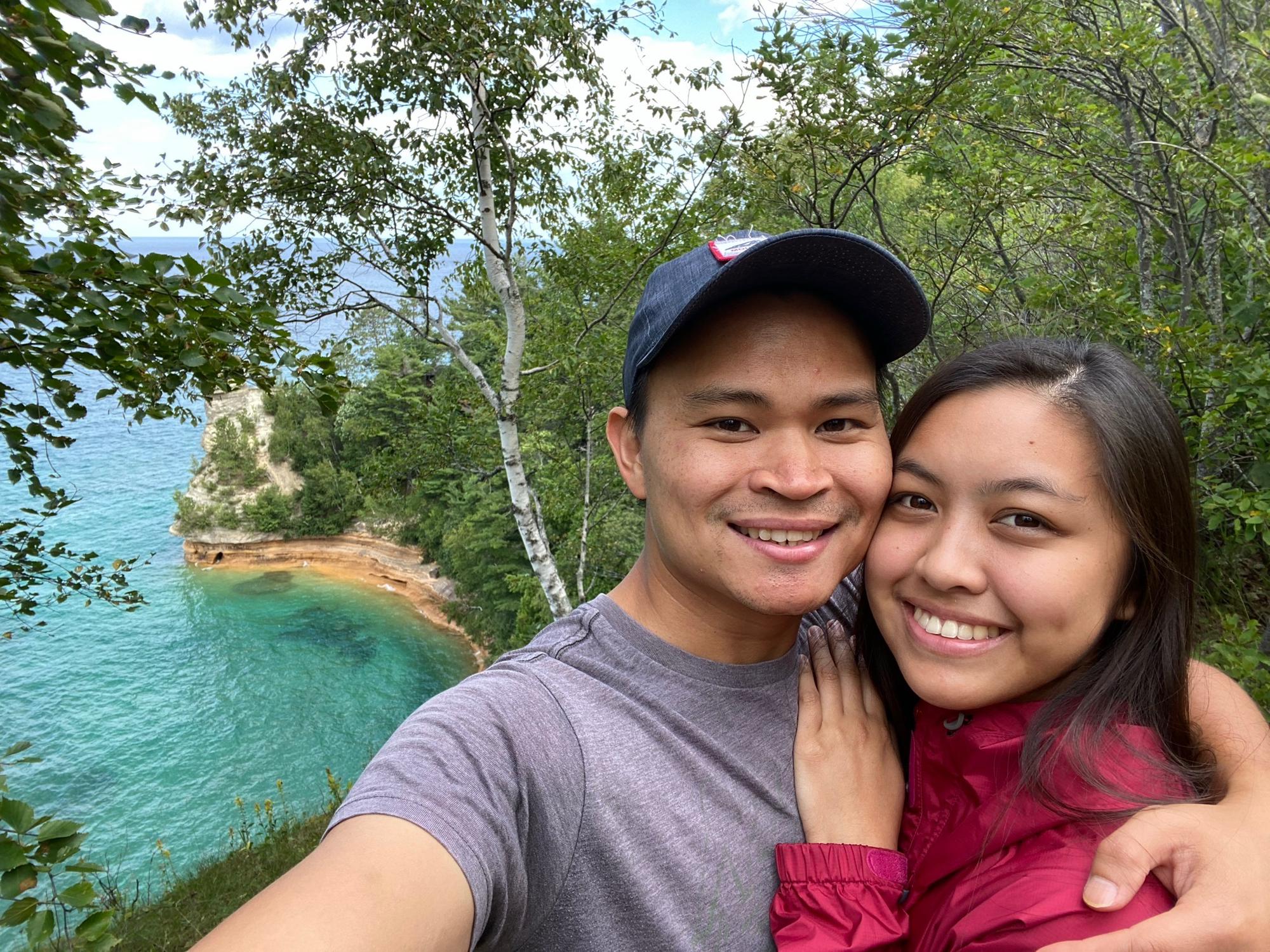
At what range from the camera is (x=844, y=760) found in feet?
4.65

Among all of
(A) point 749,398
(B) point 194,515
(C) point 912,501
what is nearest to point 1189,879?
(C) point 912,501

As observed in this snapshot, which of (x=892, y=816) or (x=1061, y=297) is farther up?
(x=1061, y=297)

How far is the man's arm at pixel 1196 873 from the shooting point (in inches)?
39.0

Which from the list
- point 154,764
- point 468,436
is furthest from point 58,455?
point 468,436

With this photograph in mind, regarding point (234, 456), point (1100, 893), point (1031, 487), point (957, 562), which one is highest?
point (1031, 487)

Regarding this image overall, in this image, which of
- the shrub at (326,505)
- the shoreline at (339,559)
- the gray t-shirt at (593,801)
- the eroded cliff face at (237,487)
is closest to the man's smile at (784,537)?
the gray t-shirt at (593,801)

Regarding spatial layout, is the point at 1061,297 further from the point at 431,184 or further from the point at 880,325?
the point at 431,184

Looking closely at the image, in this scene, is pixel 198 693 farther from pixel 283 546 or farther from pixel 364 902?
pixel 364 902

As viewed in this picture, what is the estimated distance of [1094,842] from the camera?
1144mm

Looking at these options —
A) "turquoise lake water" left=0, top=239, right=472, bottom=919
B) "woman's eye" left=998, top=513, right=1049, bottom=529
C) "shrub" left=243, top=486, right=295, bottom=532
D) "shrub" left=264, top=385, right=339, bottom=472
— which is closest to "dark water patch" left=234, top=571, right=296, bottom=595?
"turquoise lake water" left=0, top=239, right=472, bottom=919

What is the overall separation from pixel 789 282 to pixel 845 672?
88 cm

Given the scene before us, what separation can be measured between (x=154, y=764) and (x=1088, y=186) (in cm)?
2660

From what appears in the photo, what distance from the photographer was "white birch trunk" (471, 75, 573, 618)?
754cm

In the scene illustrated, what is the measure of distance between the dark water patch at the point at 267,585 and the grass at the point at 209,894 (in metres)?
21.9
